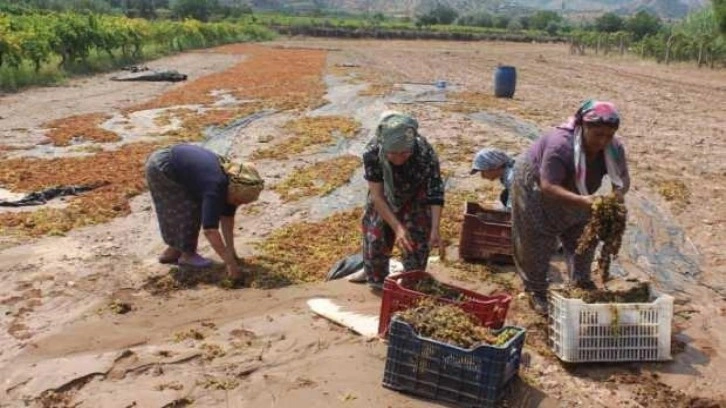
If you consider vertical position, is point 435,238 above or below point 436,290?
above

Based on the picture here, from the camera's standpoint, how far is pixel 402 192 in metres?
5.33

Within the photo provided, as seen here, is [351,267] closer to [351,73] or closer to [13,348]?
[13,348]

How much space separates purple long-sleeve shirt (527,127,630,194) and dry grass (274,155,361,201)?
4.71 meters

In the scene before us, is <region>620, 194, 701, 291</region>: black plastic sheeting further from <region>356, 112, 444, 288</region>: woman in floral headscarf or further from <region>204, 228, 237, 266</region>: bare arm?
<region>204, 228, 237, 266</region>: bare arm

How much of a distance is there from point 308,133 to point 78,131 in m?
4.02

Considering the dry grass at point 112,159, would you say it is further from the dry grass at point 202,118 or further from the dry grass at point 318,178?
the dry grass at point 318,178

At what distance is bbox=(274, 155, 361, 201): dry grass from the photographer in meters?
9.40

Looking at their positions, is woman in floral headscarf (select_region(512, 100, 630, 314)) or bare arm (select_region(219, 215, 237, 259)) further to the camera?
bare arm (select_region(219, 215, 237, 259))

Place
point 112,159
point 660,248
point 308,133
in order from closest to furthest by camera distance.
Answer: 1. point 660,248
2. point 112,159
3. point 308,133

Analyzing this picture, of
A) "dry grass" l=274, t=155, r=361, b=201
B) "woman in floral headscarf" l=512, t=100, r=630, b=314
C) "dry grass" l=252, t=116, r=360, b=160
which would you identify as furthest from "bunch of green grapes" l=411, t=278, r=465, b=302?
"dry grass" l=252, t=116, r=360, b=160

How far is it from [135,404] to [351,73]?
84.4ft

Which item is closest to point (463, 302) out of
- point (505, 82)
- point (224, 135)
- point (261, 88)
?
point (224, 135)

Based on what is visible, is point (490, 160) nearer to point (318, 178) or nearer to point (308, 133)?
point (318, 178)

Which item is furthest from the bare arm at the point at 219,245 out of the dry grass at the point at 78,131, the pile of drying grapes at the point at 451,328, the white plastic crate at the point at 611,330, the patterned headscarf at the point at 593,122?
the dry grass at the point at 78,131
